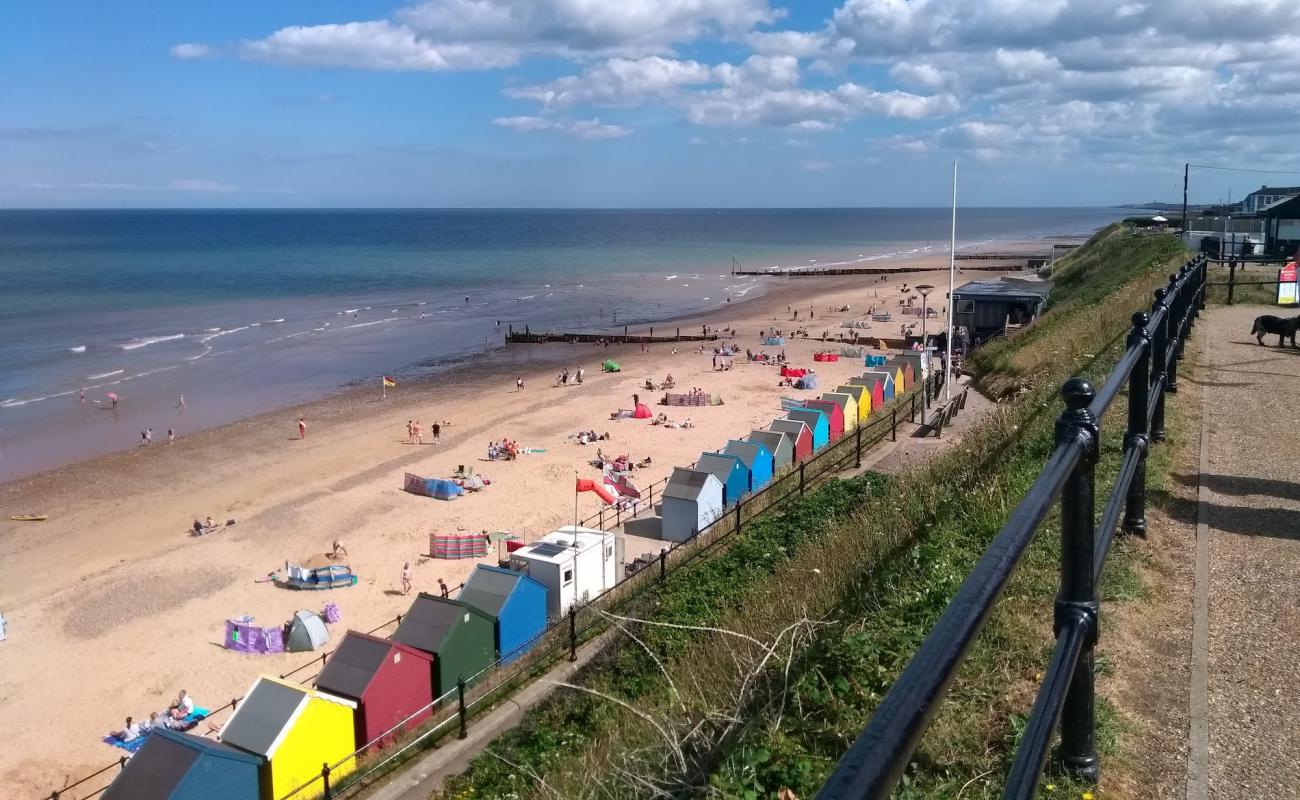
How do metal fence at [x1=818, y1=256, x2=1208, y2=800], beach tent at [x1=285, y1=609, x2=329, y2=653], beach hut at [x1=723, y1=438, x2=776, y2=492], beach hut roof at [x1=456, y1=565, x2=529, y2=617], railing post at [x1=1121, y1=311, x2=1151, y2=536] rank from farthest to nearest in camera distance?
beach hut at [x1=723, y1=438, x2=776, y2=492] → beach tent at [x1=285, y1=609, x2=329, y2=653] → beach hut roof at [x1=456, y1=565, x2=529, y2=617] → railing post at [x1=1121, y1=311, x2=1151, y2=536] → metal fence at [x1=818, y1=256, x2=1208, y2=800]

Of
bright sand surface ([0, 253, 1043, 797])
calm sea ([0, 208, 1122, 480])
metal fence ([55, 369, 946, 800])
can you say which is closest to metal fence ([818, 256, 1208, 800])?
metal fence ([55, 369, 946, 800])

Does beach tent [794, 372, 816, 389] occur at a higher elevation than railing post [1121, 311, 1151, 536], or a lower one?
lower

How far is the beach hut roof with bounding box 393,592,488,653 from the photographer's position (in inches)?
546

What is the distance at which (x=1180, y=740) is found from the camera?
3.18 m

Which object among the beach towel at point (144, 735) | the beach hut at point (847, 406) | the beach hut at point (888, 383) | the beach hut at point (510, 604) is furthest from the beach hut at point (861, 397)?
the beach towel at point (144, 735)

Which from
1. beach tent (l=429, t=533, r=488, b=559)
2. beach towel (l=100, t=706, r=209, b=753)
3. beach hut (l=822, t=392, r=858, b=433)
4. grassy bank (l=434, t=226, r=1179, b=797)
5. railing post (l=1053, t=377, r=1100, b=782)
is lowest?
beach towel (l=100, t=706, r=209, b=753)

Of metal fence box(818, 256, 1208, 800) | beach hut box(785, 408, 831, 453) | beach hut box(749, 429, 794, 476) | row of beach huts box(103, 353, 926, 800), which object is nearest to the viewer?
metal fence box(818, 256, 1208, 800)

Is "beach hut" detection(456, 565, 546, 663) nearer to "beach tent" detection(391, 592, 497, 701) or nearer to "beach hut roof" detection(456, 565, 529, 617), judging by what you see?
"beach hut roof" detection(456, 565, 529, 617)

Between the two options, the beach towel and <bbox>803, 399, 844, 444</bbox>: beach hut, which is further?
<bbox>803, 399, 844, 444</bbox>: beach hut

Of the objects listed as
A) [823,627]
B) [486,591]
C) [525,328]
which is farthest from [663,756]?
[525,328]

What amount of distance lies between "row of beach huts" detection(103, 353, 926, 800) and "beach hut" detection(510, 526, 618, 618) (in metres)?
0.02

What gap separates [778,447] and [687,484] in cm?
364

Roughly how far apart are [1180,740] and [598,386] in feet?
129

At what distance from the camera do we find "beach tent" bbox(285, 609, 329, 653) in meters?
17.9
